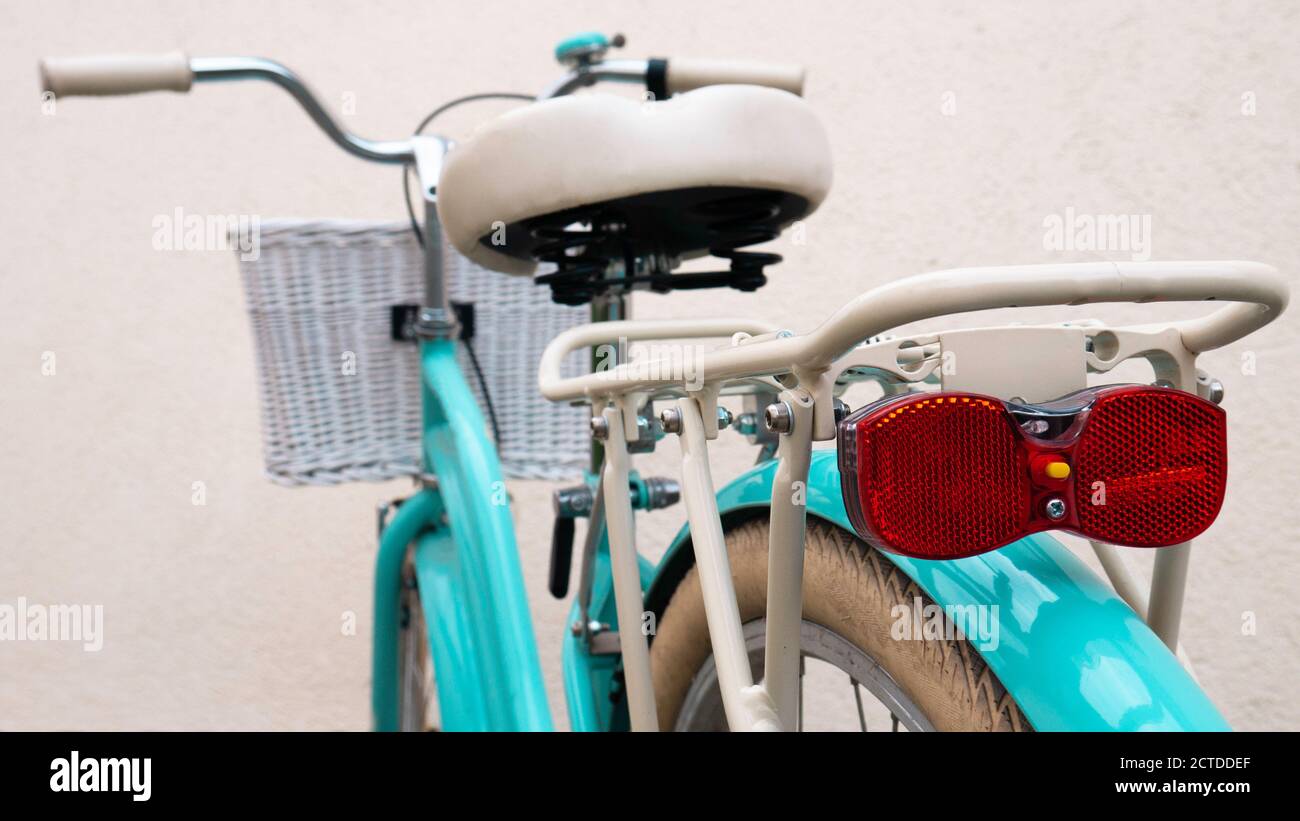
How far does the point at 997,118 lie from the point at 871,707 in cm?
109

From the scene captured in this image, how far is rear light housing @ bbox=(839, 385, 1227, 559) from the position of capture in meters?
0.35

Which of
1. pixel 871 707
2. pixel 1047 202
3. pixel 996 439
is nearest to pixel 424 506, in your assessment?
pixel 871 707

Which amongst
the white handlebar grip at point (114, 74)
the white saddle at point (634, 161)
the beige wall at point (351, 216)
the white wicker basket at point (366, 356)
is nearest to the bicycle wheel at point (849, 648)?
the white saddle at point (634, 161)

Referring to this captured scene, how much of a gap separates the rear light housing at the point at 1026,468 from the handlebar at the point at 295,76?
0.58m

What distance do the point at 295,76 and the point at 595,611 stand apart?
1.73 ft

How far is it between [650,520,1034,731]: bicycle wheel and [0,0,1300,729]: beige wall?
0.91m

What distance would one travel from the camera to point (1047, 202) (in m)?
1.44

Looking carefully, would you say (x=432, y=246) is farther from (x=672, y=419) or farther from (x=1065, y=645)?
(x=1065, y=645)

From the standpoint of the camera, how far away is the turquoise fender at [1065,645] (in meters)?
0.37
